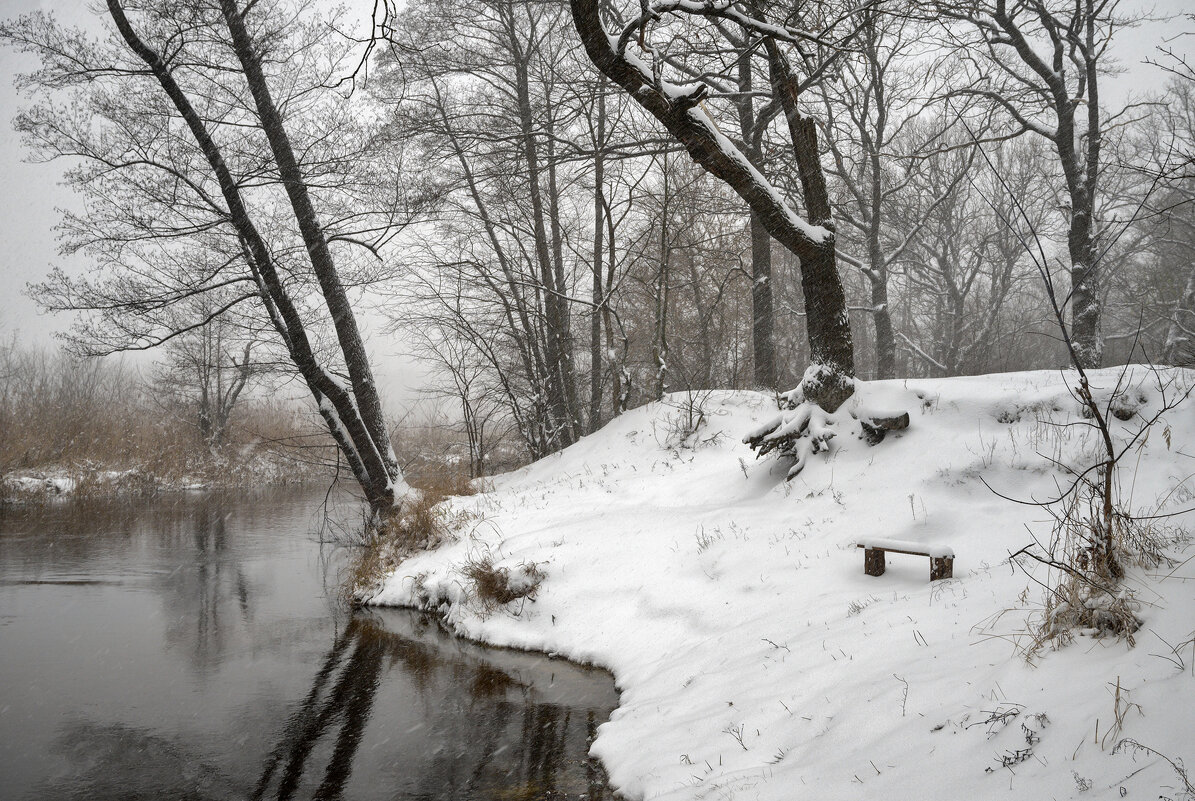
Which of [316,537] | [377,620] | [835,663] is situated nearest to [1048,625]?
[835,663]

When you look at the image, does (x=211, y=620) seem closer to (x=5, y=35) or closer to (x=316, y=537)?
(x=316, y=537)

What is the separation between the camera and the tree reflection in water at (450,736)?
4629 millimetres

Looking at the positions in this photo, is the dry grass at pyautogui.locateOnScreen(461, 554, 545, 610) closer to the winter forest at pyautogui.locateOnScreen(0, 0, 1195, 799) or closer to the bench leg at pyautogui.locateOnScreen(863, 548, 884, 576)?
the winter forest at pyautogui.locateOnScreen(0, 0, 1195, 799)

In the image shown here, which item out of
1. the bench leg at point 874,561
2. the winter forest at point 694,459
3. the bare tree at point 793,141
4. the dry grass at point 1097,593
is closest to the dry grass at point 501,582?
the winter forest at point 694,459

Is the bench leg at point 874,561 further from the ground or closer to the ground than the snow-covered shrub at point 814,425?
closer to the ground

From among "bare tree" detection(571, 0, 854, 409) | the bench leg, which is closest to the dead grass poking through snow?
"bare tree" detection(571, 0, 854, 409)

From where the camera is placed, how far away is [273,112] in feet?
36.1

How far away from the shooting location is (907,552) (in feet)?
16.3

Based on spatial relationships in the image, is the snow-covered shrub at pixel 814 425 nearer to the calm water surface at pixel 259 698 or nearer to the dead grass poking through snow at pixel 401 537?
the calm water surface at pixel 259 698

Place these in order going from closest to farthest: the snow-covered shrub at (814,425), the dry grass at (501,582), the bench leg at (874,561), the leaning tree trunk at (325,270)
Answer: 1. the bench leg at (874,561)
2. the snow-covered shrub at (814,425)
3. the dry grass at (501,582)
4. the leaning tree trunk at (325,270)

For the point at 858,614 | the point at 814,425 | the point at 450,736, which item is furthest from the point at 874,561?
the point at 450,736

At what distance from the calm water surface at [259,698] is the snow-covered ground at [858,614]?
0.65m

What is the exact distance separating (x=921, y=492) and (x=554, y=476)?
742cm

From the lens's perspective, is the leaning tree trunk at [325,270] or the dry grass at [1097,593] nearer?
the dry grass at [1097,593]
